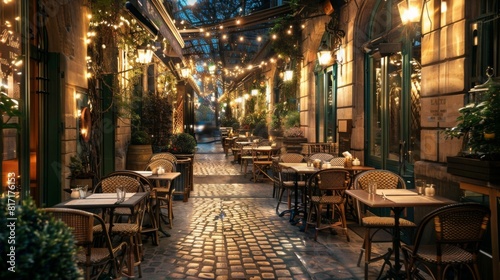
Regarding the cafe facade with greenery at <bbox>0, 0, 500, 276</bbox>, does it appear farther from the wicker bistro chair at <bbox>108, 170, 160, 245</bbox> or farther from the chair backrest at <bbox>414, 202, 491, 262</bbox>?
the wicker bistro chair at <bbox>108, 170, 160, 245</bbox>

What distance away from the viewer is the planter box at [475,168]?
3.47 metres

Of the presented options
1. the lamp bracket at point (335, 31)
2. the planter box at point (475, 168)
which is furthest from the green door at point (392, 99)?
the planter box at point (475, 168)

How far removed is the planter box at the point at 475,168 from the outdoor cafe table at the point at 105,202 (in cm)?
298

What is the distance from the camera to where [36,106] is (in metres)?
6.74

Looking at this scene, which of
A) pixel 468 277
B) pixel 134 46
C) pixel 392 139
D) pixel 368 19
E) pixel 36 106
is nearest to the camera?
pixel 468 277

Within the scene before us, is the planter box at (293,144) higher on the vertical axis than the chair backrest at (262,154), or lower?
higher

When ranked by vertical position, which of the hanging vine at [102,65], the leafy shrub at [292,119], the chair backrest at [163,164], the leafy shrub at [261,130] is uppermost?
the hanging vine at [102,65]

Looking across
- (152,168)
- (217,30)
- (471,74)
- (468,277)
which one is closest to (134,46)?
(217,30)

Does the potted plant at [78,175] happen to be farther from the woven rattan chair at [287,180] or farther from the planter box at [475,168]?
the planter box at [475,168]

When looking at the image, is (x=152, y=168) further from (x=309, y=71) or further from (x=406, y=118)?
(x=309, y=71)

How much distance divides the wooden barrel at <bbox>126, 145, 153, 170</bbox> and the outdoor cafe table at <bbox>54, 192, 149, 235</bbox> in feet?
20.3

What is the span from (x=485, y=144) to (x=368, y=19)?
19.2 ft

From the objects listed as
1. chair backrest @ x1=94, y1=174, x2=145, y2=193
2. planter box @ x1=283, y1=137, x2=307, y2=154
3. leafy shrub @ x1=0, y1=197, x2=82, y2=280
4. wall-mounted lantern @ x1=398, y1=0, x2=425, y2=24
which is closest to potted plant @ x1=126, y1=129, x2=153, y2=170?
planter box @ x1=283, y1=137, x2=307, y2=154

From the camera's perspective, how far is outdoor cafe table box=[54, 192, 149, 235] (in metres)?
4.64
